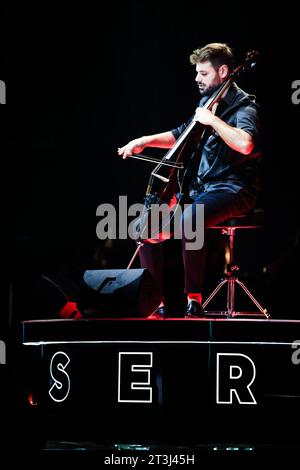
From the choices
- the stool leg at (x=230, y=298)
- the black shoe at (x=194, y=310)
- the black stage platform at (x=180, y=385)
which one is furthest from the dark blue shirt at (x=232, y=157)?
the black stage platform at (x=180, y=385)

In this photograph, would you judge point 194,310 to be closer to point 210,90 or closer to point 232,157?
point 232,157

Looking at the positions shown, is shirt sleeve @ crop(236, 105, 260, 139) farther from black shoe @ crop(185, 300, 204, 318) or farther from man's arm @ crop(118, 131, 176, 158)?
black shoe @ crop(185, 300, 204, 318)

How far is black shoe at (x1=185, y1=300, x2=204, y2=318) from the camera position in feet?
12.8

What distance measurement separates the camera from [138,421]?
11.5ft

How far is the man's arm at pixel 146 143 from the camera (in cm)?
432

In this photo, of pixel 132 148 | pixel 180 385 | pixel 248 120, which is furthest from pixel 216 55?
pixel 180 385

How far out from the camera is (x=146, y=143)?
14.3 ft

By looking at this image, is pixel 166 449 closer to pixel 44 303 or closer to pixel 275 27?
pixel 44 303

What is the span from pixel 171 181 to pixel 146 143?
0.36 meters

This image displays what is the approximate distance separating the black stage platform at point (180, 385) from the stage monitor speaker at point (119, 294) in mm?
186

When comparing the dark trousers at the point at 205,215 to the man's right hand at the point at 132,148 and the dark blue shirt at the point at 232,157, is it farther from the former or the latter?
the man's right hand at the point at 132,148

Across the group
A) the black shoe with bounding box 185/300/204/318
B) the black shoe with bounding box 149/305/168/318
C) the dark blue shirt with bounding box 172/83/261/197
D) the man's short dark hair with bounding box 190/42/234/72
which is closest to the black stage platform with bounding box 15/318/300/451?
the black shoe with bounding box 185/300/204/318
